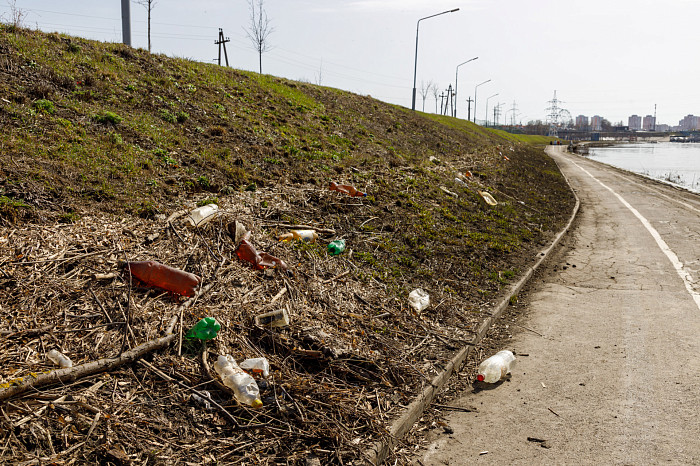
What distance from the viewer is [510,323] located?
695 centimetres

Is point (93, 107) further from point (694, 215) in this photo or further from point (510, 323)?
point (694, 215)

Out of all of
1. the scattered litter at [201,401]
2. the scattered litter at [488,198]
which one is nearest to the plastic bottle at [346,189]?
the scattered litter at [488,198]

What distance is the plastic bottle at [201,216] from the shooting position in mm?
6343

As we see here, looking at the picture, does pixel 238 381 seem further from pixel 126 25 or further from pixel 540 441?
pixel 126 25

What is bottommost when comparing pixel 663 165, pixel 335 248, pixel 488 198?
pixel 335 248

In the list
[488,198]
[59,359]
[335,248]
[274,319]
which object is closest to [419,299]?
[335,248]

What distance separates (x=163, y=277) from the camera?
494 centimetres

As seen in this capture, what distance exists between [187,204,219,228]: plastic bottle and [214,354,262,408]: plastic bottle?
2.52 m

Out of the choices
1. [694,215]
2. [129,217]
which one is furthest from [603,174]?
[129,217]

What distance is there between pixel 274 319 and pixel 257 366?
698 millimetres

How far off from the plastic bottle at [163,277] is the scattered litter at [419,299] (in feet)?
9.76

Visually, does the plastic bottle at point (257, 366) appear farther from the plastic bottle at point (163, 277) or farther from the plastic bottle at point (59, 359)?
the plastic bottle at point (59, 359)

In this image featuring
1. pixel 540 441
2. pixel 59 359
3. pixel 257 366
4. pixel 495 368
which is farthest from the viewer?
pixel 495 368

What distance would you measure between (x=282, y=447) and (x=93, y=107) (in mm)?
8536
